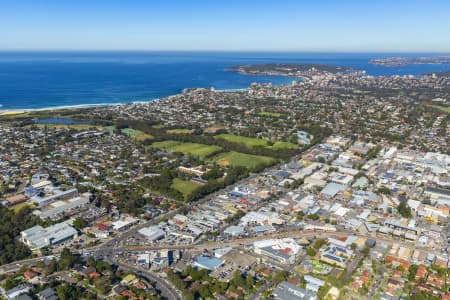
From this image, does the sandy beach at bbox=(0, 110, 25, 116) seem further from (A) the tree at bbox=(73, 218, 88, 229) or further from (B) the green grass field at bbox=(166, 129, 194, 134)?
(A) the tree at bbox=(73, 218, 88, 229)

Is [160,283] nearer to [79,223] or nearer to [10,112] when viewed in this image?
[79,223]

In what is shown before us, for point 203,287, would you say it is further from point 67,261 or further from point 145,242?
point 67,261

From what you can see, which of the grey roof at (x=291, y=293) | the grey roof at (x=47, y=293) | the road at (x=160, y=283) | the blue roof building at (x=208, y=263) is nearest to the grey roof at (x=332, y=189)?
the blue roof building at (x=208, y=263)

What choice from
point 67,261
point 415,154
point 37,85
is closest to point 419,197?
point 415,154

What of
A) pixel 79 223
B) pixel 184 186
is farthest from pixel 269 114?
pixel 79 223

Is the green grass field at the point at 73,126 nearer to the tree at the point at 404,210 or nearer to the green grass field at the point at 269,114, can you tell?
the green grass field at the point at 269,114
